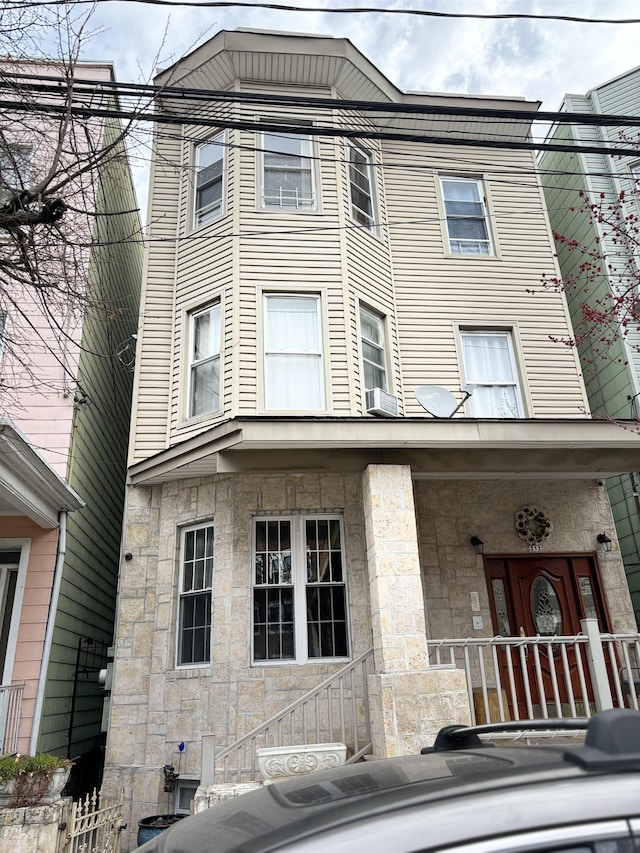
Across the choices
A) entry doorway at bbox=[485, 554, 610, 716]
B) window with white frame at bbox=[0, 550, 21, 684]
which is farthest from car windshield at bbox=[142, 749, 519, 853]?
entry doorway at bbox=[485, 554, 610, 716]

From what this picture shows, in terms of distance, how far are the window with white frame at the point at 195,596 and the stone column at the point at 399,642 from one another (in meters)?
2.49

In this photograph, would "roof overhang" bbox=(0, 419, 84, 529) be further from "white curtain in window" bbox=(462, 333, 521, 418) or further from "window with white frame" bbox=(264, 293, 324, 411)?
"white curtain in window" bbox=(462, 333, 521, 418)

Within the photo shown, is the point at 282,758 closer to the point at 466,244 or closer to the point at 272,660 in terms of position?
the point at 272,660

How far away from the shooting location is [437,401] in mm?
8625

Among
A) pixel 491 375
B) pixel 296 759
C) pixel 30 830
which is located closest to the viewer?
pixel 30 830

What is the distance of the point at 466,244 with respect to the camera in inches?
458

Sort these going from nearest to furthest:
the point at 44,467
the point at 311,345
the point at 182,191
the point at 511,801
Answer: the point at 511,801
the point at 44,467
the point at 311,345
the point at 182,191

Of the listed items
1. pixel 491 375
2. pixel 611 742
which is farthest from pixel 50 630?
pixel 611 742

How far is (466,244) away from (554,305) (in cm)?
187

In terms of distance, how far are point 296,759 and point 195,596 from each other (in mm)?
2802

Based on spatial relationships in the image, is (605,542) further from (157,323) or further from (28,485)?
(28,485)

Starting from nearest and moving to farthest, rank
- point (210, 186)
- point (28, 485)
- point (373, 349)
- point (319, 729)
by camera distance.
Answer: point (319, 729), point (28, 485), point (373, 349), point (210, 186)

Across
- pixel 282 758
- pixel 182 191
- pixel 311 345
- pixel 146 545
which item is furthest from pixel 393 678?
pixel 182 191

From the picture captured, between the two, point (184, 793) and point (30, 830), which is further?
point (184, 793)
